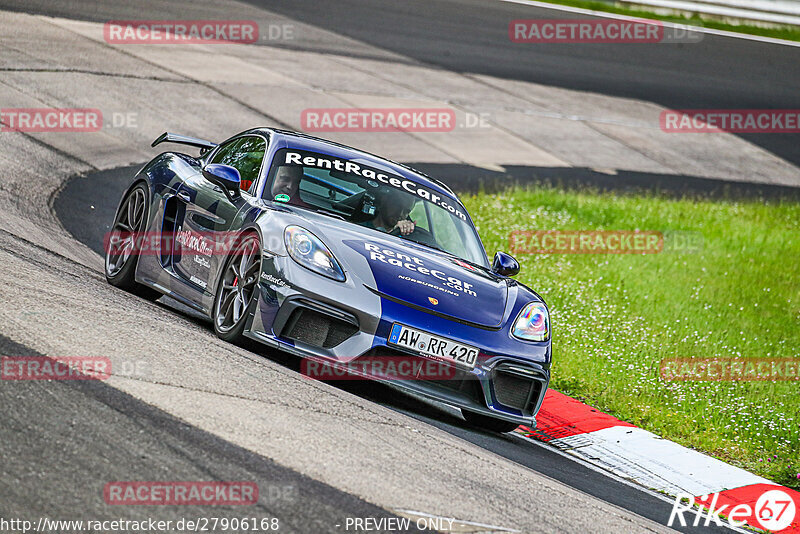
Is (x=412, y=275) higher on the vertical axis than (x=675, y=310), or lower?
higher

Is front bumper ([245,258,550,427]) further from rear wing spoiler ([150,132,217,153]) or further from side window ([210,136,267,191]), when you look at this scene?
rear wing spoiler ([150,132,217,153])

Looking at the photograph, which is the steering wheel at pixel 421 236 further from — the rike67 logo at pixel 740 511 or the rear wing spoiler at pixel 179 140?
the rike67 logo at pixel 740 511

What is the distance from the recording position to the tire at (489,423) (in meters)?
6.78

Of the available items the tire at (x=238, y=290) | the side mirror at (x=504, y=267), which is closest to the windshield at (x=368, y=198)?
the side mirror at (x=504, y=267)

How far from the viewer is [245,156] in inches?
304

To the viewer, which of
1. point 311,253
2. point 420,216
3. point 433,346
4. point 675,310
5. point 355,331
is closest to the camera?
point 355,331

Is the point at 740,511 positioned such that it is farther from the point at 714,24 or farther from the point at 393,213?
the point at 714,24

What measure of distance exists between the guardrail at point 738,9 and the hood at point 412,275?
20828 mm

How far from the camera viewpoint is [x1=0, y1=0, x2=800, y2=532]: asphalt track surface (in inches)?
158

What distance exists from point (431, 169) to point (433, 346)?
9850 millimetres

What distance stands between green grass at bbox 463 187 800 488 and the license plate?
7.10 feet

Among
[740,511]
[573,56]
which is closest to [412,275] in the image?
[740,511]

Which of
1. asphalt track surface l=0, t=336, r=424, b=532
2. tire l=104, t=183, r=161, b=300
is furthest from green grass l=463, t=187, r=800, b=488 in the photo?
asphalt track surface l=0, t=336, r=424, b=532

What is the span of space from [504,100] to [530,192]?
5.65 m
